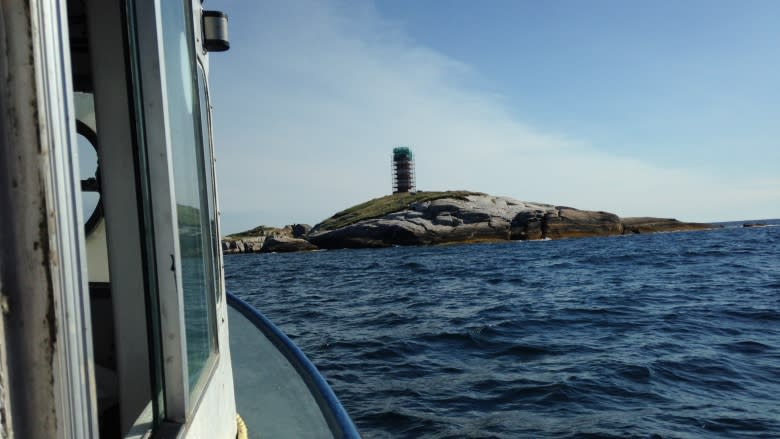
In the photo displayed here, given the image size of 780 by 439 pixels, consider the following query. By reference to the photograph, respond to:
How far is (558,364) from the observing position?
723 cm

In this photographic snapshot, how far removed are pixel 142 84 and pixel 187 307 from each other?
0.61 metres

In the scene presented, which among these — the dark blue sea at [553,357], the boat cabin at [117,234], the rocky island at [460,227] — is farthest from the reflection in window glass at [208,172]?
the rocky island at [460,227]

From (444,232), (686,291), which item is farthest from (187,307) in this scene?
(444,232)

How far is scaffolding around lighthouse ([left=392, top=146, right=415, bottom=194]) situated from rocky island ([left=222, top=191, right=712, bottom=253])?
26579 mm

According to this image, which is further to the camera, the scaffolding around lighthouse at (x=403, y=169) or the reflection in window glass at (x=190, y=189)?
the scaffolding around lighthouse at (x=403, y=169)

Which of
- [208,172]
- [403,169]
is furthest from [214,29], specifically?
[403,169]

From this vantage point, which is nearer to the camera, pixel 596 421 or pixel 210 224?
pixel 210 224

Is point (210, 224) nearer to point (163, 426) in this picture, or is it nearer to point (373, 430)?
point (163, 426)

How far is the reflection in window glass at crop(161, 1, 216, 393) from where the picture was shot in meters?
1.48

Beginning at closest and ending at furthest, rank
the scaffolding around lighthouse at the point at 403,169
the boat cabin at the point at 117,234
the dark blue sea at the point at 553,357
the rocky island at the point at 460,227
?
the boat cabin at the point at 117,234 < the dark blue sea at the point at 553,357 < the rocky island at the point at 460,227 < the scaffolding around lighthouse at the point at 403,169

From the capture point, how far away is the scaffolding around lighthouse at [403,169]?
87.6 metres

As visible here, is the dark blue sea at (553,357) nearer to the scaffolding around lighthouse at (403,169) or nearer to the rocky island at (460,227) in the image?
the rocky island at (460,227)

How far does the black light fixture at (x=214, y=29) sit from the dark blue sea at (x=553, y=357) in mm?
4227

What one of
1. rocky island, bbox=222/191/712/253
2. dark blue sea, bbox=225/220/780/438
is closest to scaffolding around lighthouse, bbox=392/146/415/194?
rocky island, bbox=222/191/712/253
